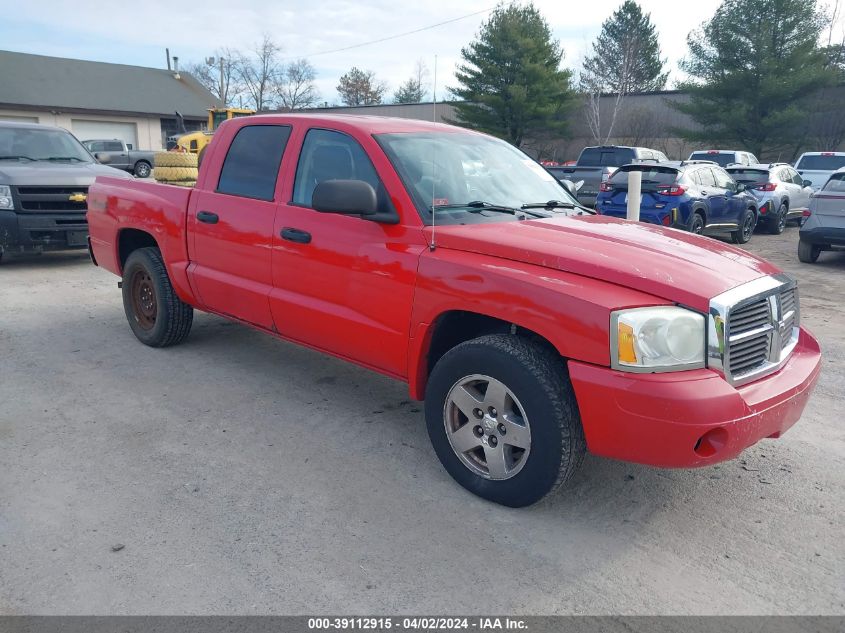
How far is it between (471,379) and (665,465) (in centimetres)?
97

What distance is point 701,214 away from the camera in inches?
497

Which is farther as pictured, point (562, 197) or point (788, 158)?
point (788, 158)

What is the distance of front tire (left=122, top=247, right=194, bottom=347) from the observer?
568cm

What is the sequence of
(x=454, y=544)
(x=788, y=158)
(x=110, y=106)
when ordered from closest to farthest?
(x=454, y=544), (x=788, y=158), (x=110, y=106)

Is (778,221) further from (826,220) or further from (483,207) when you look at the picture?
(483,207)

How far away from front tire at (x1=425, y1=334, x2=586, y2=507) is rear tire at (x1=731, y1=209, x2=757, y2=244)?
39.8 feet

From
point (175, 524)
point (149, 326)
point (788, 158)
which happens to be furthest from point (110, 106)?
point (175, 524)

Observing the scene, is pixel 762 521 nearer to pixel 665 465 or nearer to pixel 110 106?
pixel 665 465

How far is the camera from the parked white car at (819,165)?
20516mm

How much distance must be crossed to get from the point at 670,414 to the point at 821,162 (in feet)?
71.7

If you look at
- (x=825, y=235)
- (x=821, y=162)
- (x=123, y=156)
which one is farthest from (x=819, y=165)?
(x=123, y=156)

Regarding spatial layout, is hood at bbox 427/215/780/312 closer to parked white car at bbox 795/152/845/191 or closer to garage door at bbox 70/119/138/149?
parked white car at bbox 795/152/845/191

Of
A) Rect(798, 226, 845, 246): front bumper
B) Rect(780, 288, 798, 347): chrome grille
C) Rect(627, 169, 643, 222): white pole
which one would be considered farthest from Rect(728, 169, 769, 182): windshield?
Rect(780, 288, 798, 347): chrome grille

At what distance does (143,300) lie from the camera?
20.0ft
